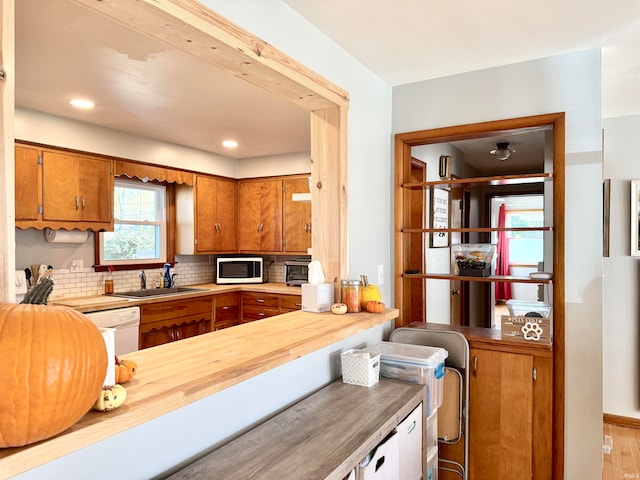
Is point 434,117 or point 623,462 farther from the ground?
point 434,117

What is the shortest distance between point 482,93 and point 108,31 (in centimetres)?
211

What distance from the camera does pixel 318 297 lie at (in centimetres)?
230

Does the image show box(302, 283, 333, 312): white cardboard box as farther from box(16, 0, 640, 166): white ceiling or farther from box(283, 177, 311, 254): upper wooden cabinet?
box(283, 177, 311, 254): upper wooden cabinet

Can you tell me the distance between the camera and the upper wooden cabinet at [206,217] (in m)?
5.07

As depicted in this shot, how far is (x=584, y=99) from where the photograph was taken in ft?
A: 8.03

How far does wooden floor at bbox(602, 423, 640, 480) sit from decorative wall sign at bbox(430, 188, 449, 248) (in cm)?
210

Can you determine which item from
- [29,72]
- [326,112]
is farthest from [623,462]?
[29,72]

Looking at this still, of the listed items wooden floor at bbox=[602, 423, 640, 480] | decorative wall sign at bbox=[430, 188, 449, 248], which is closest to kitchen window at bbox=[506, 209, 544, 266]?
decorative wall sign at bbox=[430, 188, 449, 248]

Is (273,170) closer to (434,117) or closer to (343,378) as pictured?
(434,117)

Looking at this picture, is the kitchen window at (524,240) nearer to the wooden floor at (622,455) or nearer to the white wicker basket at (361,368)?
the wooden floor at (622,455)

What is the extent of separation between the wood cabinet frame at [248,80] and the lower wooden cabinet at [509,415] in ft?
3.59

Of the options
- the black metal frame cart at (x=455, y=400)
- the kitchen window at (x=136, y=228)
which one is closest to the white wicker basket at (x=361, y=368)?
the black metal frame cart at (x=455, y=400)

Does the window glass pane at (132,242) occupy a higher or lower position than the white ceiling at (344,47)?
lower

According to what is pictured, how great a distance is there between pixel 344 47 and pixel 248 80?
701 mm
